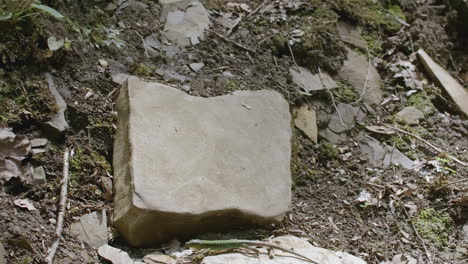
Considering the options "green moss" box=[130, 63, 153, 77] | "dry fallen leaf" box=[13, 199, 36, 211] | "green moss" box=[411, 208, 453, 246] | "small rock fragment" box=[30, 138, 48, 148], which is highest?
"small rock fragment" box=[30, 138, 48, 148]

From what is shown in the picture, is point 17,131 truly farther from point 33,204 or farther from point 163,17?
point 163,17

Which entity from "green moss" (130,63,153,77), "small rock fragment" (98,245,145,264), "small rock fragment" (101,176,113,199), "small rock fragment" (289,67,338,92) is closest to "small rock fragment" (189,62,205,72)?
"green moss" (130,63,153,77)

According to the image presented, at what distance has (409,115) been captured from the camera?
3996 millimetres

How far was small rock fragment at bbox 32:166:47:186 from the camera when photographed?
2.62m

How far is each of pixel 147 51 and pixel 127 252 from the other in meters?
1.48

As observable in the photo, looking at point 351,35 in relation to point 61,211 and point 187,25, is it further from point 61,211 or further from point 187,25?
point 61,211

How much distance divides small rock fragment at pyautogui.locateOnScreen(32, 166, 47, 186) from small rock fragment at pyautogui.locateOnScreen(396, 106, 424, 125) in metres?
2.56

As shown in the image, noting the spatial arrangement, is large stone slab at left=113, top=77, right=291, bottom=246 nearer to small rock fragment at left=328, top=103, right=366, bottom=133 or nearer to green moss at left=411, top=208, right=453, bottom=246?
small rock fragment at left=328, top=103, right=366, bottom=133

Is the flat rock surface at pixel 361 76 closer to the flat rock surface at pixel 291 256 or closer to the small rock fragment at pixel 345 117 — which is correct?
the small rock fragment at pixel 345 117

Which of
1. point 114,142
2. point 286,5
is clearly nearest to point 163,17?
point 286,5

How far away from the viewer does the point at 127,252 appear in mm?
2566

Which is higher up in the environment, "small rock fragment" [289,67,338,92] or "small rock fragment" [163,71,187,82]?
"small rock fragment" [163,71,187,82]

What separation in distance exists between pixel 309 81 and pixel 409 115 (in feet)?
2.78

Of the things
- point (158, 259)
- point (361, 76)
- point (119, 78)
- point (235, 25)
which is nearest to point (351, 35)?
point (361, 76)
